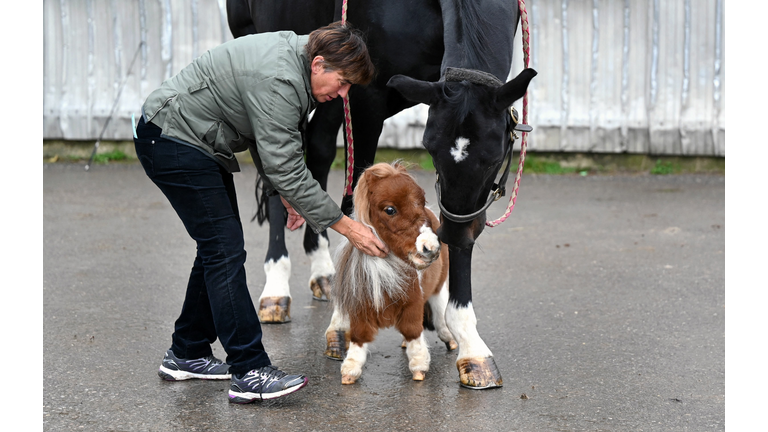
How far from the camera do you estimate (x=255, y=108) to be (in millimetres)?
3227

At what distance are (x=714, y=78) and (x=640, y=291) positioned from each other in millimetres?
4739

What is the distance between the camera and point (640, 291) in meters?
5.19

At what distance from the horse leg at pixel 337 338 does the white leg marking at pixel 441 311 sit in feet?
1.51

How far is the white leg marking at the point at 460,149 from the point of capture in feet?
10.3

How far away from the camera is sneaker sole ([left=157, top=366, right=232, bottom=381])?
3703 millimetres

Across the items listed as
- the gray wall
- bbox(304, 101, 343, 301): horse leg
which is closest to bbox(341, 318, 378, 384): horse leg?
bbox(304, 101, 343, 301): horse leg

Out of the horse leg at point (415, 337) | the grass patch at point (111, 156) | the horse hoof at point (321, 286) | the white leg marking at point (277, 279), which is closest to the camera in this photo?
the horse leg at point (415, 337)

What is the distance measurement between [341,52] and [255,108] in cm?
41

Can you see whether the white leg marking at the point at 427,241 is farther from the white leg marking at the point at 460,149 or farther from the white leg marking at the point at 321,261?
the white leg marking at the point at 321,261

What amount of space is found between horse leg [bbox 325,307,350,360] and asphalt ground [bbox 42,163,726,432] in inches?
3.1

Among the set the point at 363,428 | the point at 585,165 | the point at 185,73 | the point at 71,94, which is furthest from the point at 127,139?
the point at 363,428

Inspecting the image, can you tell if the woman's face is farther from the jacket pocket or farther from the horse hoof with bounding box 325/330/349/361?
the horse hoof with bounding box 325/330/349/361

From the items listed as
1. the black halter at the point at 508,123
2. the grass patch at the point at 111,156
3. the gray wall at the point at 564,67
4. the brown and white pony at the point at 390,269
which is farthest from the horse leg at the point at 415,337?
the grass patch at the point at 111,156

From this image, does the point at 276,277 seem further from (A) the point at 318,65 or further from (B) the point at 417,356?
(A) the point at 318,65
